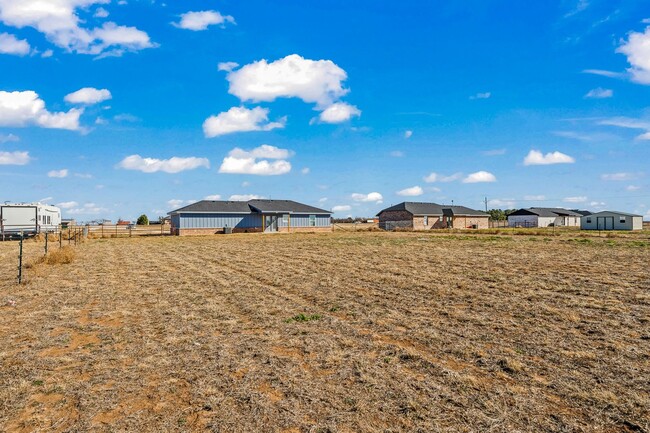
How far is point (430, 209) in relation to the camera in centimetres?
7556

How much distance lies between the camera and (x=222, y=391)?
6027 millimetres

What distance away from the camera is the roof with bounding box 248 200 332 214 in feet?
188

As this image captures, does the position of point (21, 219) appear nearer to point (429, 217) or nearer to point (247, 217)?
point (247, 217)

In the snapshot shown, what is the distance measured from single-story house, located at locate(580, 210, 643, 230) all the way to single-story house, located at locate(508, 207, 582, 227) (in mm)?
12412

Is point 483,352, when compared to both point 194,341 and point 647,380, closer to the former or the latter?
point 647,380

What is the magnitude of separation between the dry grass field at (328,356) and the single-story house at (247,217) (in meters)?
37.2

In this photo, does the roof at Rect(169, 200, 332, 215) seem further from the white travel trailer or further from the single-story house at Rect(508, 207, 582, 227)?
the single-story house at Rect(508, 207, 582, 227)

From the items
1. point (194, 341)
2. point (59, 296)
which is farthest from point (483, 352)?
point (59, 296)

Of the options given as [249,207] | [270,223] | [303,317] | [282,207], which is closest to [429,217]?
[282,207]

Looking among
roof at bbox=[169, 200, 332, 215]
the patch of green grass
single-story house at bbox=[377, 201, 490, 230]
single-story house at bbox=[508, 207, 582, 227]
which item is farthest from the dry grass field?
single-story house at bbox=[508, 207, 582, 227]

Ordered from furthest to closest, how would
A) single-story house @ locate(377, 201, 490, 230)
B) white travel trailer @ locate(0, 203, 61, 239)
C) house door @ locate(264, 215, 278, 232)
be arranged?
single-story house @ locate(377, 201, 490, 230), house door @ locate(264, 215, 278, 232), white travel trailer @ locate(0, 203, 61, 239)

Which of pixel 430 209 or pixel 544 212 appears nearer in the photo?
pixel 430 209

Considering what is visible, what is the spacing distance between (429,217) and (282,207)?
2745 centimetres

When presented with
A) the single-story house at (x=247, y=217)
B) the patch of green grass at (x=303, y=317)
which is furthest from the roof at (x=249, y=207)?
the patch of green grass at (x=303, y=317)
